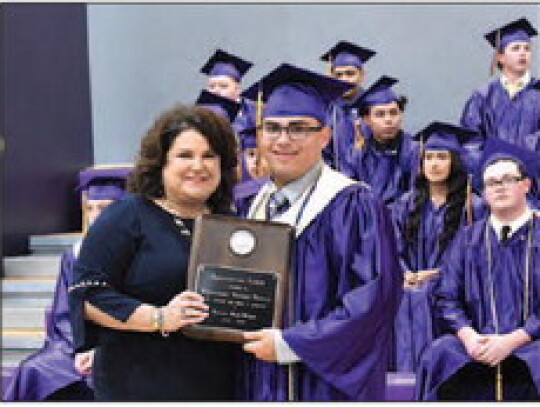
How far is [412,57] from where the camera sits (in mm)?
8625

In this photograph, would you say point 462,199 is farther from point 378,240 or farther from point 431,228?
point 378,240

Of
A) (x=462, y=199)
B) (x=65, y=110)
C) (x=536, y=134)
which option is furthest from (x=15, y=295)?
(x=536, y=134)

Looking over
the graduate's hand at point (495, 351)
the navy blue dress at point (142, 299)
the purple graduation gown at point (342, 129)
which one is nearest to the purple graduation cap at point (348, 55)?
the purple graduation gown at point (342, 129)

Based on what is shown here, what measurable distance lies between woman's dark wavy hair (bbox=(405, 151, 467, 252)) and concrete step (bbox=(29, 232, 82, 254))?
309 cm

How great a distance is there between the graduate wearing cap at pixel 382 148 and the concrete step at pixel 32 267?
245 cm

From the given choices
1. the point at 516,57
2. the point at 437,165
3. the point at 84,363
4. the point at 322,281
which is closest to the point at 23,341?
the point at 84,363

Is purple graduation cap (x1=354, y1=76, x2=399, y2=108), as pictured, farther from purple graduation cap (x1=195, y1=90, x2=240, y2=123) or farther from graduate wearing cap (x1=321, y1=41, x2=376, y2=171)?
purple graduation cap (x1=195, y1=90, x2=240, y2=123)

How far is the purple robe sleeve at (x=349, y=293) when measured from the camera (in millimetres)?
2172

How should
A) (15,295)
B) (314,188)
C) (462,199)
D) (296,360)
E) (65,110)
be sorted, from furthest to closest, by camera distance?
(65,110) → (15,295) → (462,199) → (314,188) → (296,360)

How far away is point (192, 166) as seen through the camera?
2279 millimetres

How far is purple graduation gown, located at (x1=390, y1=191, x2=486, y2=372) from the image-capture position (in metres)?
4.81

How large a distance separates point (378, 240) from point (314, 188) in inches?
9.8

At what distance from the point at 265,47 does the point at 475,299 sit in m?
5.70

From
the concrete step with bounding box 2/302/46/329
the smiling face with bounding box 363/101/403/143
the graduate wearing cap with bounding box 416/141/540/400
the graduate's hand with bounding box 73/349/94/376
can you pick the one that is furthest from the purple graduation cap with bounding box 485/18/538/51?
the graduate's hand with bounding box 73/349/94/376
